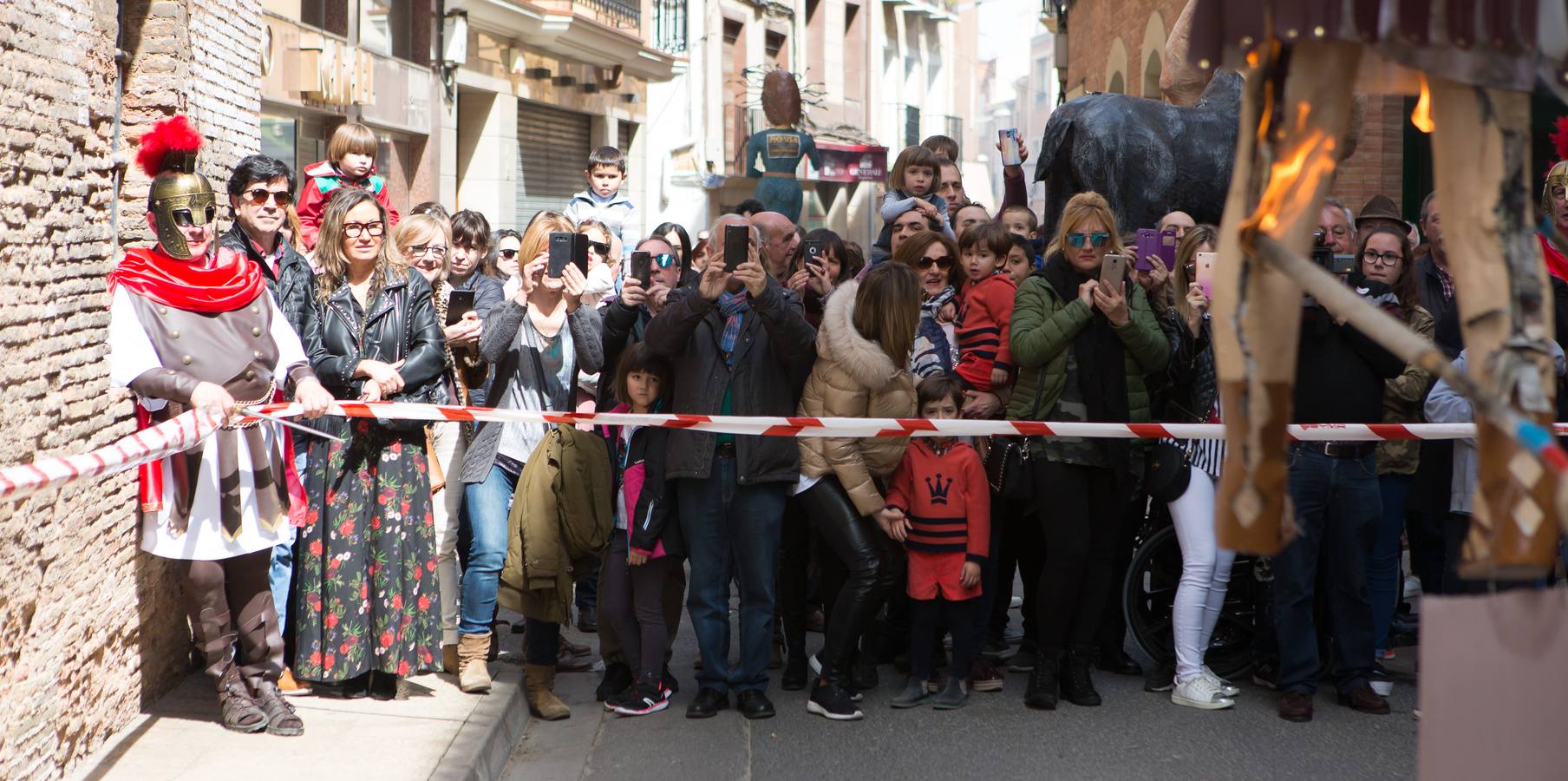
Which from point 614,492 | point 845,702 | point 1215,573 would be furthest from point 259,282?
point 1215,573

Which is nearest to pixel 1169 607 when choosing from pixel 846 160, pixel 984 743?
pixel 984 743

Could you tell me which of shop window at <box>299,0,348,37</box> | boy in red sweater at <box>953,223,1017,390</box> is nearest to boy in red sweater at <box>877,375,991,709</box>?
boy in red sweater at <box>953,223,1017,390</box>

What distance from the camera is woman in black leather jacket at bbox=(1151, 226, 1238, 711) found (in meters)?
6.86

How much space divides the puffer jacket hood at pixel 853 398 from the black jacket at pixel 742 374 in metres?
0.09

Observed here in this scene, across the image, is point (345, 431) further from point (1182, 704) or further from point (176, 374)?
point (1182, 704)

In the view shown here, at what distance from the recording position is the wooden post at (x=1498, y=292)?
108 inches

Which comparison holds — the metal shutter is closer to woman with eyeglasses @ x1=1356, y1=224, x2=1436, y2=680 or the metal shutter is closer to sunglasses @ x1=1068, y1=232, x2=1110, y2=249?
sunglasses @ x1=1068, y1=232, x2=1110, y2=249

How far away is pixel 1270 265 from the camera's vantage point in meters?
3.00

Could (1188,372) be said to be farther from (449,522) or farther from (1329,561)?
(449,522)

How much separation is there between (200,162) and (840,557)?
3065mm

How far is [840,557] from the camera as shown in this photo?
682cm

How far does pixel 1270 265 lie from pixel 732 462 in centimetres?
377

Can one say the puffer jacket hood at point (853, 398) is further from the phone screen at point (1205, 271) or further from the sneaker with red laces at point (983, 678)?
the phone screen at point (1205, 271)

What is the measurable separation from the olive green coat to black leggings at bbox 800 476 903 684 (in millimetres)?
813
